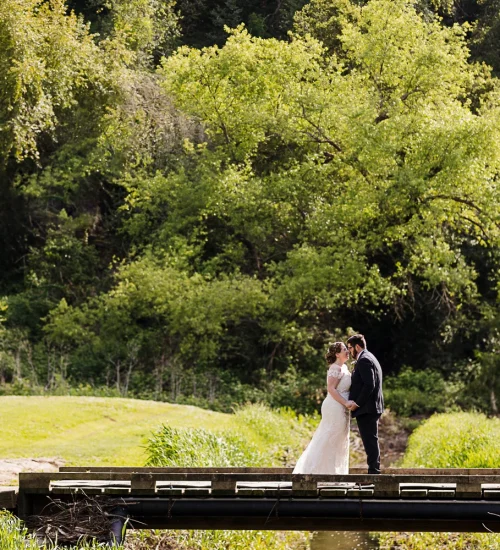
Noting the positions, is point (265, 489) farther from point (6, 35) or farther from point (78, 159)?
point (78, 159)

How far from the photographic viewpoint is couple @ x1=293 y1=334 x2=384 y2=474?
11.8 meters

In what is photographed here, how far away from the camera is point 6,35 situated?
2645 cm

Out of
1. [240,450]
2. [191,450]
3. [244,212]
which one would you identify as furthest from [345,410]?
[244,212]

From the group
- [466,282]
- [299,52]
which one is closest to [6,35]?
[299,52]

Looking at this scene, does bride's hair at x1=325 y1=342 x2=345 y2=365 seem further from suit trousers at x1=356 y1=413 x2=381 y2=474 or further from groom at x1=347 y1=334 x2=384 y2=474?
suit trousers at x1=356 y1=413 x2=381 y2=474

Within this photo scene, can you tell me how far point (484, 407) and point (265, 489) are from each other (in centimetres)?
1903

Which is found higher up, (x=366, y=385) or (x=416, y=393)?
(x=366, y=385)

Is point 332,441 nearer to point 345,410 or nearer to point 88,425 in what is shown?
point 345,410

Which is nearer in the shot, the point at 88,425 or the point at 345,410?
the point at 345,410

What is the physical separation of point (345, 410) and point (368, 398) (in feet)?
1.55

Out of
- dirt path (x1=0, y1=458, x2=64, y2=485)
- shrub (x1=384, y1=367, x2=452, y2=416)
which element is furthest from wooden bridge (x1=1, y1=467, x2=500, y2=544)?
shrub (x1=384, y1=367, x2=452, y2=416)

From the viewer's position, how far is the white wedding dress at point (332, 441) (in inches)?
475

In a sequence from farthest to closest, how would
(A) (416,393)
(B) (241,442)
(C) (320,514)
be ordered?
(A) (416,393), (B) (241,442), (C) (320,514)

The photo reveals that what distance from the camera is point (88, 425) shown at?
20.4m
